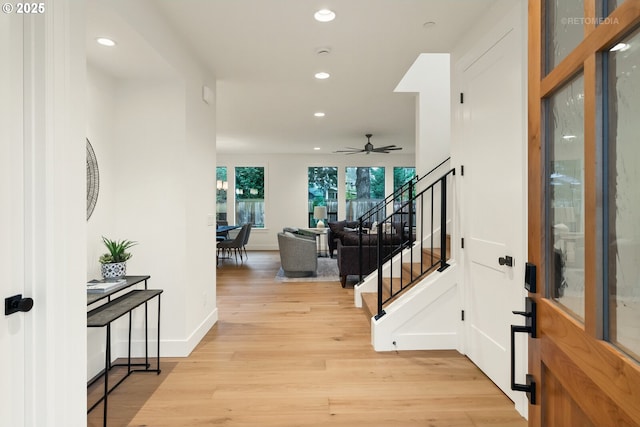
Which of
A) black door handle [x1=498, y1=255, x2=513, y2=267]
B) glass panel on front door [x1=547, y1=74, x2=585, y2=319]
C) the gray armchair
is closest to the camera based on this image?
glass panel on front door [x1=547, y1=74, x2=585, y2=319]

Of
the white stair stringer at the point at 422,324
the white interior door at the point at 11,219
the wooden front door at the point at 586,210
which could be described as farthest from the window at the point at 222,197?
the wooden front door at the point at 586,210

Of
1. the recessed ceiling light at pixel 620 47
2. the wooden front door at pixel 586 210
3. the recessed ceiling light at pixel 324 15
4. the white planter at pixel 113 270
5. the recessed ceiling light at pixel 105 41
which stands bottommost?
the white planter at pixel 113 270

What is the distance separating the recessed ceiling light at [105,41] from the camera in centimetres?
218

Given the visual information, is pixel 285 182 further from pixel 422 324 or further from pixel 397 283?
pixel 422 324

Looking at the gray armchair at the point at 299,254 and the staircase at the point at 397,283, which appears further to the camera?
the gray armchair at the point at 299,254

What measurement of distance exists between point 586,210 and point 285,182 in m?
9.45

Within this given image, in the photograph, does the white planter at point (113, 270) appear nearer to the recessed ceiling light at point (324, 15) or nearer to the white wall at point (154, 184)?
the white wall at point (154, 184)

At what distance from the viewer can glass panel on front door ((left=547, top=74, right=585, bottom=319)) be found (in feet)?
2.65

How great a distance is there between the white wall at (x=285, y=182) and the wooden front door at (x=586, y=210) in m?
9.10

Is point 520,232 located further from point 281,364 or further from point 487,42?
point 281,364

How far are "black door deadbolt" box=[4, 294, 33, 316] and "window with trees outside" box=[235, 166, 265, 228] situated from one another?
889 centimetres

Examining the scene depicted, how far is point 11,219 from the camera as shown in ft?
4.06

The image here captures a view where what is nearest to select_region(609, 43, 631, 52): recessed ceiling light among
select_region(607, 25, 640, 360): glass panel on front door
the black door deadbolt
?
select_region(607, 25, 640, 360): glass panel on front door

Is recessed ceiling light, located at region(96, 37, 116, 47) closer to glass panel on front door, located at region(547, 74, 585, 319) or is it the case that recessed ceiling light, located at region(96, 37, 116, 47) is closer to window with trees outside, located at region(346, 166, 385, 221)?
glass panel on front door, located at region(547, 74, 585, 319)
